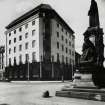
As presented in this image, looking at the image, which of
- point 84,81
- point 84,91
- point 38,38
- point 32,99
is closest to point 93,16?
point 84,81

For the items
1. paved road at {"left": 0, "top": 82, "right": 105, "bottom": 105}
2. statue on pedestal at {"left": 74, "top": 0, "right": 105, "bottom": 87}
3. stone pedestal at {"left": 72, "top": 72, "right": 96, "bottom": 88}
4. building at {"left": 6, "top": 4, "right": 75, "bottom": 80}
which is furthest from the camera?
building at {"left": 6, "top": 4, "right": 75, "bottom": 80}

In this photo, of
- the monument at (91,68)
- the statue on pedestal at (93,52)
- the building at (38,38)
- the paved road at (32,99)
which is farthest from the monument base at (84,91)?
the building at (38,38)

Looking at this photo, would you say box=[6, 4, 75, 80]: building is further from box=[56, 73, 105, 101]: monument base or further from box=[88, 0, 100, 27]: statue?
box=[56, 73, 105, 101]: monument base

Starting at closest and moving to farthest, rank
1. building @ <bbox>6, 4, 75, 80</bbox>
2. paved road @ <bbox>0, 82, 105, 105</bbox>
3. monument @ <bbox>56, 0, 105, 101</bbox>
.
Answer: paved road @ <bbox>0, 82, 105, 105</bbox> → monument @ <bbox>56, 0, 105, 101</bbox> → building @ <bbox>6, 4, 75, 80</bbox>

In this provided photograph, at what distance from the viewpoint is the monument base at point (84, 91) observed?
12648 mm

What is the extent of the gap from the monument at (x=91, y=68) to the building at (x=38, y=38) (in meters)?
31.4

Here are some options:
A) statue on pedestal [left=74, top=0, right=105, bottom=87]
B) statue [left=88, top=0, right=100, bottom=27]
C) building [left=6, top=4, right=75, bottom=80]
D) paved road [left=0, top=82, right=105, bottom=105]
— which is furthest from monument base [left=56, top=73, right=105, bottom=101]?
building [left=6, top=4, right=75, bottom=80]

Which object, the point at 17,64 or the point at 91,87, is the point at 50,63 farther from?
the point at 91,87

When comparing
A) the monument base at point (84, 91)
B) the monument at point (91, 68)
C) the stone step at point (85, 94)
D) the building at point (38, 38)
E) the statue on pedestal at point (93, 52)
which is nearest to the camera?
the stone step at point (85, 94)

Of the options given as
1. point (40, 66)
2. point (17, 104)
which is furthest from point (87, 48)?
point (40, 66)

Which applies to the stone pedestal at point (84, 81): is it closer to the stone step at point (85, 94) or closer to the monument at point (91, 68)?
the monument at point (91, 68)

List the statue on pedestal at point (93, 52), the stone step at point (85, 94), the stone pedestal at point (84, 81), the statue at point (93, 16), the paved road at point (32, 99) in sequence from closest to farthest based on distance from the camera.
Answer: the paved road at point (32, 99), the stone step at point (85, 94), the stone pedestal at point (84, 81), the statue on pedestal at point (93, 52), the statue at point (93, 16)

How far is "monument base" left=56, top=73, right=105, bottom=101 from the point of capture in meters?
12.6

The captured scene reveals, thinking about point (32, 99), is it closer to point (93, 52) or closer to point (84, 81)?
point (84, 81)
